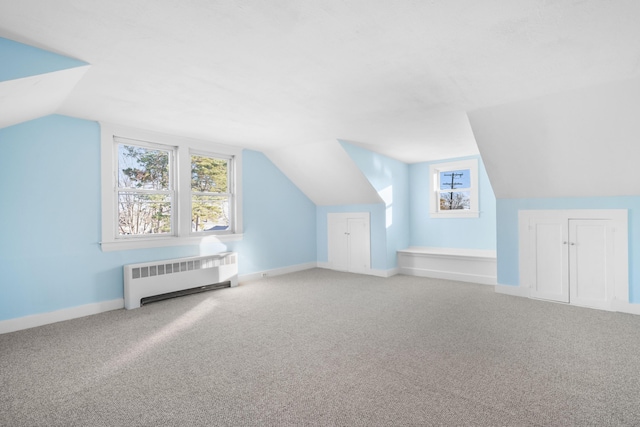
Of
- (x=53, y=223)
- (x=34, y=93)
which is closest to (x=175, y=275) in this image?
(x=53, y=223)

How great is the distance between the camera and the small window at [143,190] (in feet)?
14.2

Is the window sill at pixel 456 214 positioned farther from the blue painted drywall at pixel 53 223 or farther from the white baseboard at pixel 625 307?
the blue painted drywall at pixel 53 223

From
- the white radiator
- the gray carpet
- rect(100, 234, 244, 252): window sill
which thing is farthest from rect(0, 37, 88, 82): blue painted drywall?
the white radiator

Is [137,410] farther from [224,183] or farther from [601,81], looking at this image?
[601,81]

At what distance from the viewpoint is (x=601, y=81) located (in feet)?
9.28

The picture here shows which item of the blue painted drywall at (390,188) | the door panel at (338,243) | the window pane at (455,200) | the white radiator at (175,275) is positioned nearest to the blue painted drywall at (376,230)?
the blue painted drywall at (390,188)

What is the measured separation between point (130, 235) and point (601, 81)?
5.50 m

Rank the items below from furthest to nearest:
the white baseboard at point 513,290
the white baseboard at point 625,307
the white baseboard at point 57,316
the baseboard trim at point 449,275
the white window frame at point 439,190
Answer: the white window frame at point 439,190 → the baseboard trim at point 449,275 → the white baseboard at point 513,290 → the white baseboard at point 625,307 → the white baseboard at point 57,316

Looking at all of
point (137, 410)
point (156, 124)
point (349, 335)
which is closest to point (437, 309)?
point (349, 335)

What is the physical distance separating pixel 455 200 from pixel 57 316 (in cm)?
654

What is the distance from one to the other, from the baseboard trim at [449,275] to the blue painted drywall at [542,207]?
59 cm

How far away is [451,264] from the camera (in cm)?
570

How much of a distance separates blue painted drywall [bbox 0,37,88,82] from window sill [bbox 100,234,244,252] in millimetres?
2340

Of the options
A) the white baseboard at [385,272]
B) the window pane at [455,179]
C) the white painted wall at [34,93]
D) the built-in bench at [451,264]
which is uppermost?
the white painted wall at [34,93]
